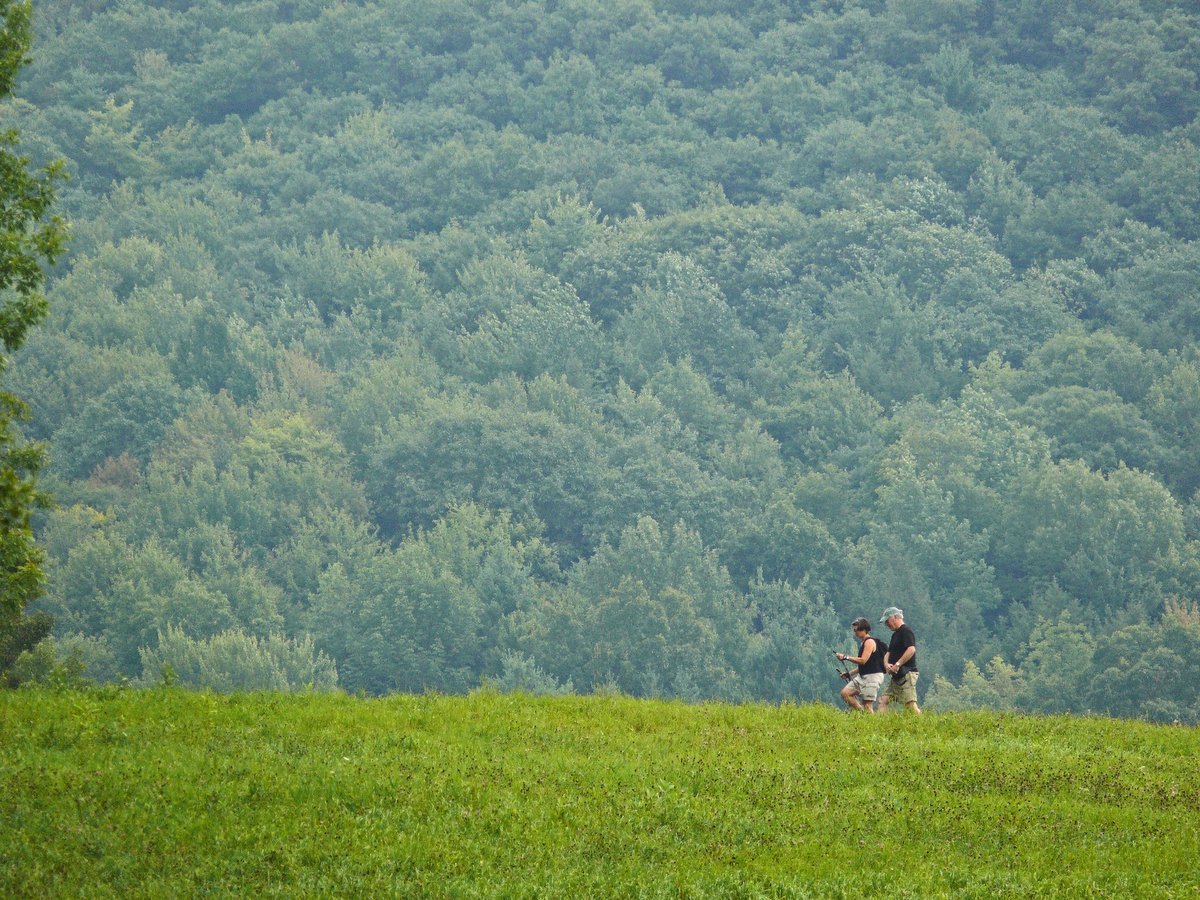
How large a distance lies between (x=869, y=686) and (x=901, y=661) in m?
0.52

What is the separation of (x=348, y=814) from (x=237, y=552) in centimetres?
8191

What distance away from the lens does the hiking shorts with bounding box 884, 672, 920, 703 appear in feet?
68.2

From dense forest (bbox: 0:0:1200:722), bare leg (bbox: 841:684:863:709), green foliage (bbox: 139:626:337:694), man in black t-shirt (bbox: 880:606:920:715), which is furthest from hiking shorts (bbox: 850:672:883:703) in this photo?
green foliage (bbox: 139:626:337:694)

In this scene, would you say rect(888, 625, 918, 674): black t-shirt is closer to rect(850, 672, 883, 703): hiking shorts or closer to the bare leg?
rect(850, 672, 883, 703): hiking shorts

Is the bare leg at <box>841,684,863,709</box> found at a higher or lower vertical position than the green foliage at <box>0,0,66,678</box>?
lower

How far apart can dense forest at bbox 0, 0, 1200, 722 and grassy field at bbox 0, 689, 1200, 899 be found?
52.3m

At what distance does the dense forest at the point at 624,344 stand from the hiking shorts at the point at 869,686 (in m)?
49.4

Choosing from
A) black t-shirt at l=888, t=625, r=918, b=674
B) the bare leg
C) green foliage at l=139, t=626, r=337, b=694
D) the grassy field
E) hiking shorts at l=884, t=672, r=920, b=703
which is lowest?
green foliage at l=139, t=626, r=337, b=694

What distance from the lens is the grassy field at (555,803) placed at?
42.4ft

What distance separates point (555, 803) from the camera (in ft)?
48.4

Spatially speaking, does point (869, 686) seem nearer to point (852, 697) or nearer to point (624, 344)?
point (852, 697)

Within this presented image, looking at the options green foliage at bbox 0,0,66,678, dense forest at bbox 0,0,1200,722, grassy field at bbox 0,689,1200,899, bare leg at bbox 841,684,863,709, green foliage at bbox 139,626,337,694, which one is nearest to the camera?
grassy field at bbox 0,689,1200,899

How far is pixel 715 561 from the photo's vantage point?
91688 mm

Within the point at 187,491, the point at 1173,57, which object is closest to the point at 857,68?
the point at 1173,57
